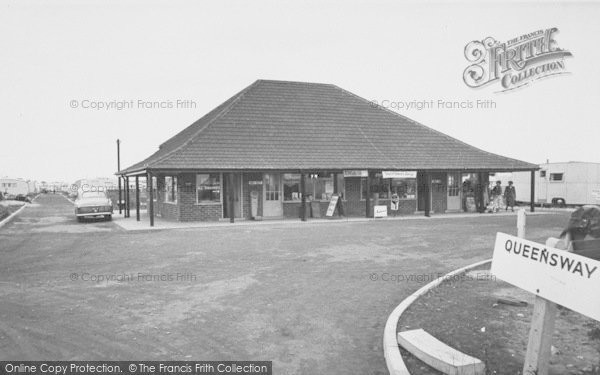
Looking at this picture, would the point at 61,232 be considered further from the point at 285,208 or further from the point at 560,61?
the point at 560,61

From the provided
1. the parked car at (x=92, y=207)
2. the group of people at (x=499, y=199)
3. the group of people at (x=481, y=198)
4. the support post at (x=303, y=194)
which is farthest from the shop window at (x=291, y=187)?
the group of people at (x=499, y=199)

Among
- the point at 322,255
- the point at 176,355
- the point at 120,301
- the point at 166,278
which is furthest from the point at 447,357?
the point at 322,255

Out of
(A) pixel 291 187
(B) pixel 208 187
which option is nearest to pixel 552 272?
(B) pixel 208 187

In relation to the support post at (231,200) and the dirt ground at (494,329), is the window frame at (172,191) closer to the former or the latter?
the support post at (231,200)

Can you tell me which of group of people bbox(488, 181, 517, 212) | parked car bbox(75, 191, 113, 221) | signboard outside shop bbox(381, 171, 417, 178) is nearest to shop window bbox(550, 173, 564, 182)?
group of people bbox(488, 181, 517, 212)

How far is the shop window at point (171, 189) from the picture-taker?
21.2 meters

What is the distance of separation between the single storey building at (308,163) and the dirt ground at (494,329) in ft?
45.2

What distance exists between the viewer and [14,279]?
8.18 m

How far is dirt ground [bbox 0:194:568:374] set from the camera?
4715 millimetres

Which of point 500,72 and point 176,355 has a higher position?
point 500,72

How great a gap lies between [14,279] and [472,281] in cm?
840

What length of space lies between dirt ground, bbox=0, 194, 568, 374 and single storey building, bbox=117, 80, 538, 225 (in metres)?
6.15

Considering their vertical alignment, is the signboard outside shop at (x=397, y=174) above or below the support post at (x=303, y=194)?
above

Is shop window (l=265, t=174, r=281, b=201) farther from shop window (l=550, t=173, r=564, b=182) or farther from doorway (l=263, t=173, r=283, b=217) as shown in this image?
shop window (l=550, t=173, r=564, b=182)
